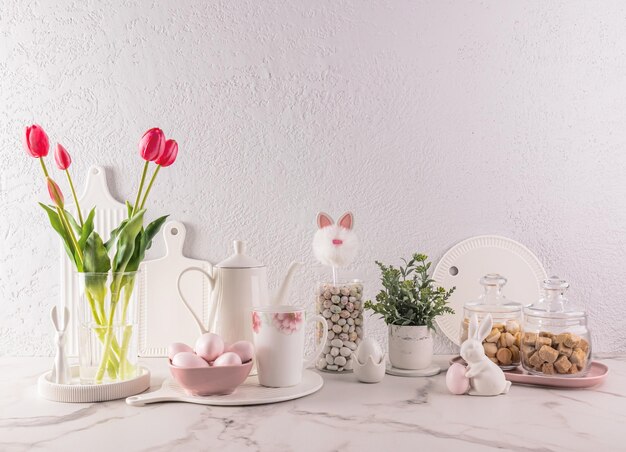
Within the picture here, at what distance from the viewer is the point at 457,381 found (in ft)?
3.73

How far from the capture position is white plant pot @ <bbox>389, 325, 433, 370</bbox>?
128 cm

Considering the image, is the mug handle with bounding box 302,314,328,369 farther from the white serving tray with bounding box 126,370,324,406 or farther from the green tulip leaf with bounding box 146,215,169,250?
the green tulip leaf with bounding box 146,215,169,250

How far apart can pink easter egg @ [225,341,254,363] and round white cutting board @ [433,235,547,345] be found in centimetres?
50

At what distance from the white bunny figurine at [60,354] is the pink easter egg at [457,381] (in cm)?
68

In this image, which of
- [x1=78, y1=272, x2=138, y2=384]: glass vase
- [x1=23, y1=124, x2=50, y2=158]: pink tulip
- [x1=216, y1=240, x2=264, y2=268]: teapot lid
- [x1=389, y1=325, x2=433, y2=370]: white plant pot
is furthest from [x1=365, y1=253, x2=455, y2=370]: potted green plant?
[x1=23, y1=124, x2=50, y2=158]: pink tulip

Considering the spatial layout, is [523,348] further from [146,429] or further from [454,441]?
[146,429]

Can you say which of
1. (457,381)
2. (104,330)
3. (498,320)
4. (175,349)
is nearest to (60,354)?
(104,330)

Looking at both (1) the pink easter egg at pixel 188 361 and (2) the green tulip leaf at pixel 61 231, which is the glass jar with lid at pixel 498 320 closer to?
(1) the pink easter egg at pixel 188 361

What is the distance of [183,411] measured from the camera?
3.44 ft

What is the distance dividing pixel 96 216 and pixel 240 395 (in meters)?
0.58

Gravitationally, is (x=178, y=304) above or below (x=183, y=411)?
A: above

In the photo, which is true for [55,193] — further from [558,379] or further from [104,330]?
[558,379]

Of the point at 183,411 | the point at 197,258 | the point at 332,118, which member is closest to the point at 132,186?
the point at 197,258

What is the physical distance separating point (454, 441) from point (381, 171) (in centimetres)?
70
